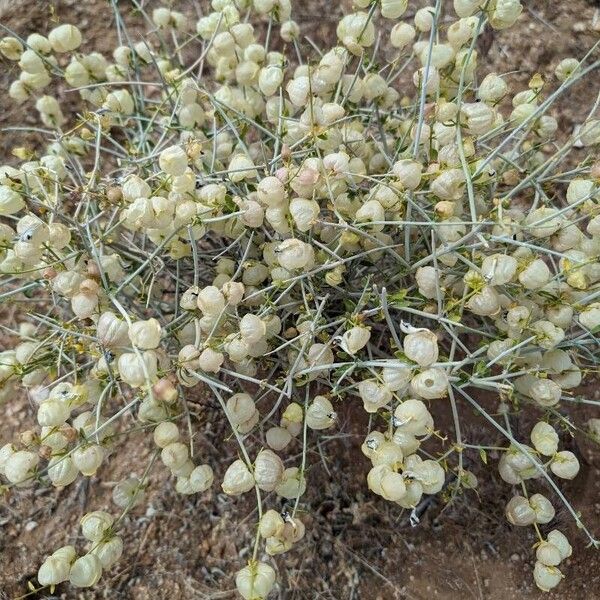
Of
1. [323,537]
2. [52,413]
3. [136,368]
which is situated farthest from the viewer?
[323,537]

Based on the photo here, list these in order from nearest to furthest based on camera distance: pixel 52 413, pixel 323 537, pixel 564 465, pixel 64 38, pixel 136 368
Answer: pixel 136 368 < pixel 52 413 < pixel 564 465 < pixel 64 38 < pixel 323 537

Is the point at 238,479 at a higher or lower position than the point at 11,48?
lower

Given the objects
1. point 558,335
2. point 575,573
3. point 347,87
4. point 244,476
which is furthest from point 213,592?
point 347,87

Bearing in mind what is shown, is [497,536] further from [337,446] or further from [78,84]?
[78,84]

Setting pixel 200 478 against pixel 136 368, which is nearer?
pixel 136 368

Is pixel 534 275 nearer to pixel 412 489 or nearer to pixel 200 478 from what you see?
pixel 412 489

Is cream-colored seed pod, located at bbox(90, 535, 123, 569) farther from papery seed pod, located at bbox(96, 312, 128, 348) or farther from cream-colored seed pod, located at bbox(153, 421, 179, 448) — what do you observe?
papery seed pod, located at bbox(96, 312, 128, 348)

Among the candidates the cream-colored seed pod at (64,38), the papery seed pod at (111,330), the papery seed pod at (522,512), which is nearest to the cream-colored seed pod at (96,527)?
the papery seed pod at (111,330)

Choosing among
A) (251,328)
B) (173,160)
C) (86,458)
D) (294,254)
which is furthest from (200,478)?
(173,160)
